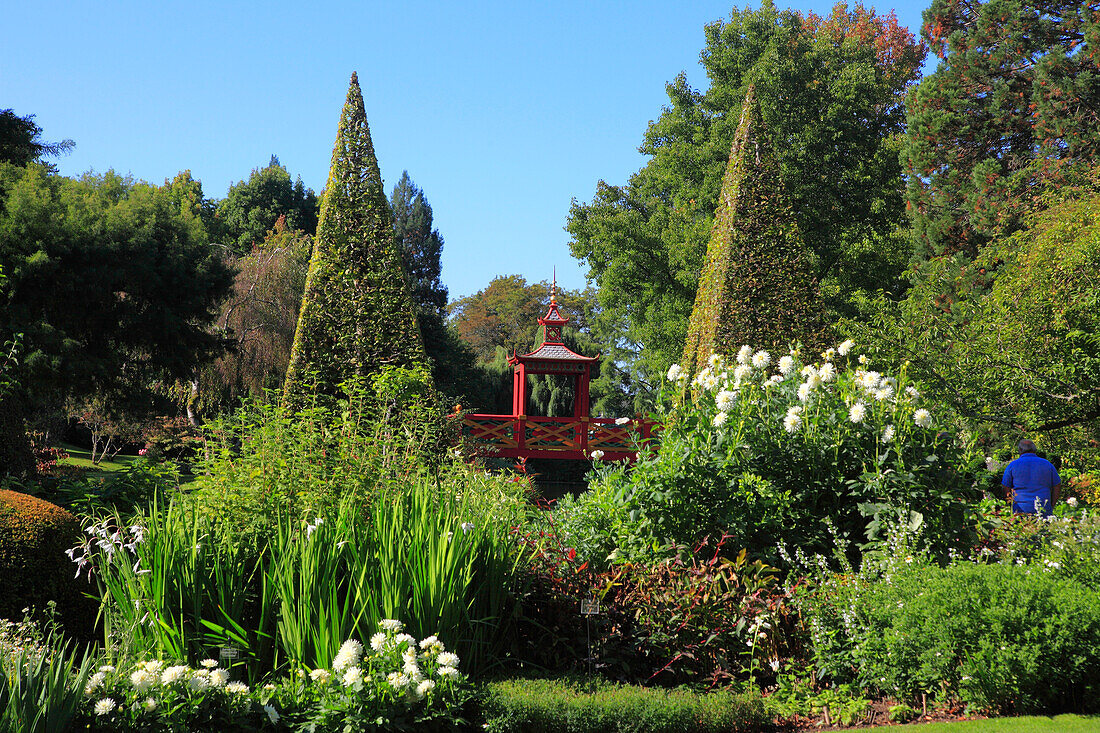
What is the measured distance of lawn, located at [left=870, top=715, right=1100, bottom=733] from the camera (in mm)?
3230

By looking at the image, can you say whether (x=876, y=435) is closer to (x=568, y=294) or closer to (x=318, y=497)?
(x=318, y=497)

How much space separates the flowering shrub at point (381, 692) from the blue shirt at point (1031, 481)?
6.27 meters

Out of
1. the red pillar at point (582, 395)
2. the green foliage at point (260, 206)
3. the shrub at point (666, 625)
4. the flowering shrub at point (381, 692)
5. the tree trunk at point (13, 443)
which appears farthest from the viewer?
the green foliage at point (260, 206)

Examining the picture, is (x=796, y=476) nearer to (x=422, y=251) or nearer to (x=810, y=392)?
(x=810, y=392)

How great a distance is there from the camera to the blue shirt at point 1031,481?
24.4 feet

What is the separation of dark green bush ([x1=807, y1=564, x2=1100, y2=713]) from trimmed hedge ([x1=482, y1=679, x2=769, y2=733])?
71 centimetres

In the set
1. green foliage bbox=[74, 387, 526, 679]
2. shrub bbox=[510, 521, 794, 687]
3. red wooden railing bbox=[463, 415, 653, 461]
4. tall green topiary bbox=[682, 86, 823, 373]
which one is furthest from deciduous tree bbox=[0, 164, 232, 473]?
shrub bbox=[510, 521, 794, 687]

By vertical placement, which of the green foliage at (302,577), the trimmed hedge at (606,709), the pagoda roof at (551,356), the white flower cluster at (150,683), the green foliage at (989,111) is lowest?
the trimmed hedge at (606,709)

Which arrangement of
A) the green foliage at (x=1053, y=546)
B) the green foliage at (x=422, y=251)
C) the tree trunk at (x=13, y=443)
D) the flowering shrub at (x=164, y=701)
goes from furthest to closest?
the green foliage at (x=422, y=251), the tree trunk at (x=13, y=443), the green foliage at (x=1053, y=546), the flowering shrub at (x=164, y=701)

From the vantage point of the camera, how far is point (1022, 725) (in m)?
3.31

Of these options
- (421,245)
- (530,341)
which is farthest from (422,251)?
(530,341)

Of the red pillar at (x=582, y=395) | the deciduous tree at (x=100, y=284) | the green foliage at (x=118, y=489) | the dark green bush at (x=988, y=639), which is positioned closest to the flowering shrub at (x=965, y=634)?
the dark green bush at (x=988, y=639)

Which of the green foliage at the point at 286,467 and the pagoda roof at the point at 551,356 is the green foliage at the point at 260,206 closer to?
the pagoda roof at the point at 551,356

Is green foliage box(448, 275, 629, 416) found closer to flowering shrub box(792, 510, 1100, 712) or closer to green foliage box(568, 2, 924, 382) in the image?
green foliage box(568, 2, 924, 382)
